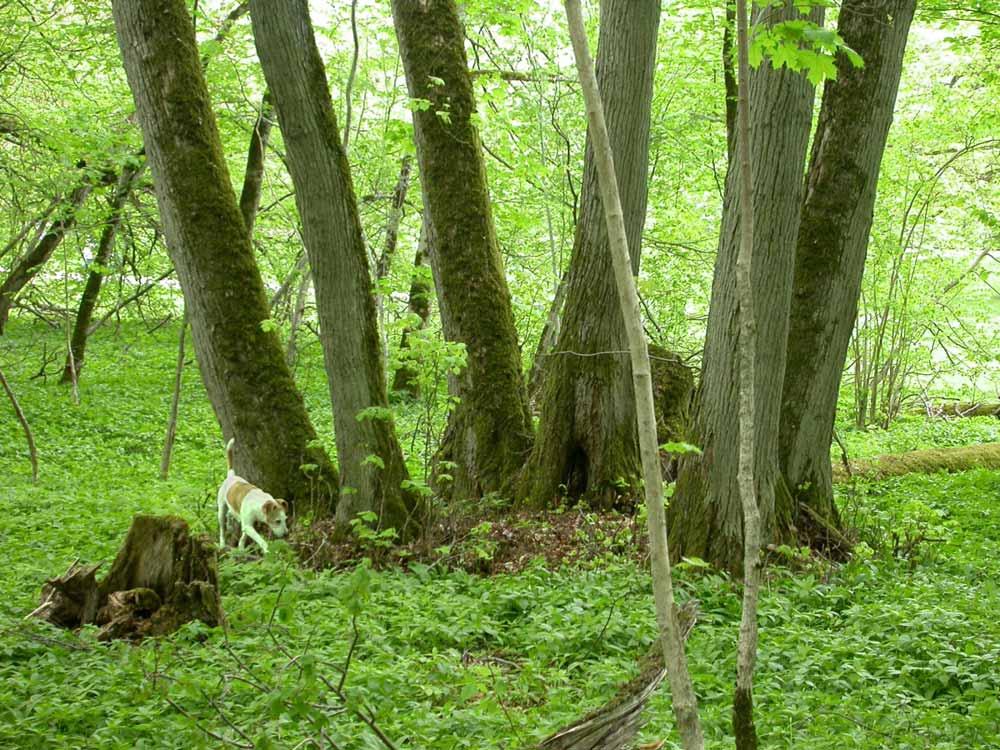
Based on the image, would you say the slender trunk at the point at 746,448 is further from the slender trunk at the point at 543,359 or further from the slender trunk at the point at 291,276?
the slender trunk at the point at 291,276

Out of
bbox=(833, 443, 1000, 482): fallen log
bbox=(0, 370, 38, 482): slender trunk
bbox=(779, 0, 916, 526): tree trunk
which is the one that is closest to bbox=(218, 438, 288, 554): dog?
bbox=(0, 370, 38, 482): slender trunk

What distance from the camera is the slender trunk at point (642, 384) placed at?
2.36m

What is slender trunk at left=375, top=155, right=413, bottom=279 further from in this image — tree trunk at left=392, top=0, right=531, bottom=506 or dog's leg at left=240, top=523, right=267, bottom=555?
dog's leg at left=240, top=523, right=267, bottom=555

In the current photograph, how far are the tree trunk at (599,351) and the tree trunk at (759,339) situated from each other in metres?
1.63

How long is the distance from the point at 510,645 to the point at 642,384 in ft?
10.3

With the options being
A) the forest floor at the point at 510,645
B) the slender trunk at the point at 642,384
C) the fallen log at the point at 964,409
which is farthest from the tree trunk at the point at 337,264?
the fallen log at the point at 964,409

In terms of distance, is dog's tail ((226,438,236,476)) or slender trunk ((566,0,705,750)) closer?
slender trunk ((566,0,705,750))

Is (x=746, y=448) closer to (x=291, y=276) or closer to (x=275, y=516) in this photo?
(x=275, y=516)

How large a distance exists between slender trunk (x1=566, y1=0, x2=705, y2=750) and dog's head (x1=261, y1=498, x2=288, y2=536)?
488 cm

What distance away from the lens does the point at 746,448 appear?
2986 millimetres

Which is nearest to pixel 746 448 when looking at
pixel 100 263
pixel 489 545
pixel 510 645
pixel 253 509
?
pixel 510 645

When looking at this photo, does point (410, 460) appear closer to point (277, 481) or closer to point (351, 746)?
point (277, 481)

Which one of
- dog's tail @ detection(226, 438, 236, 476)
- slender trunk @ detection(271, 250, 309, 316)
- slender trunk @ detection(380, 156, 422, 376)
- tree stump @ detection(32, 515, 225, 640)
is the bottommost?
tree stump @ detection(32, 515, 225, 640)

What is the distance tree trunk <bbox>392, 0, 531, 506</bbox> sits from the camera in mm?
8469
